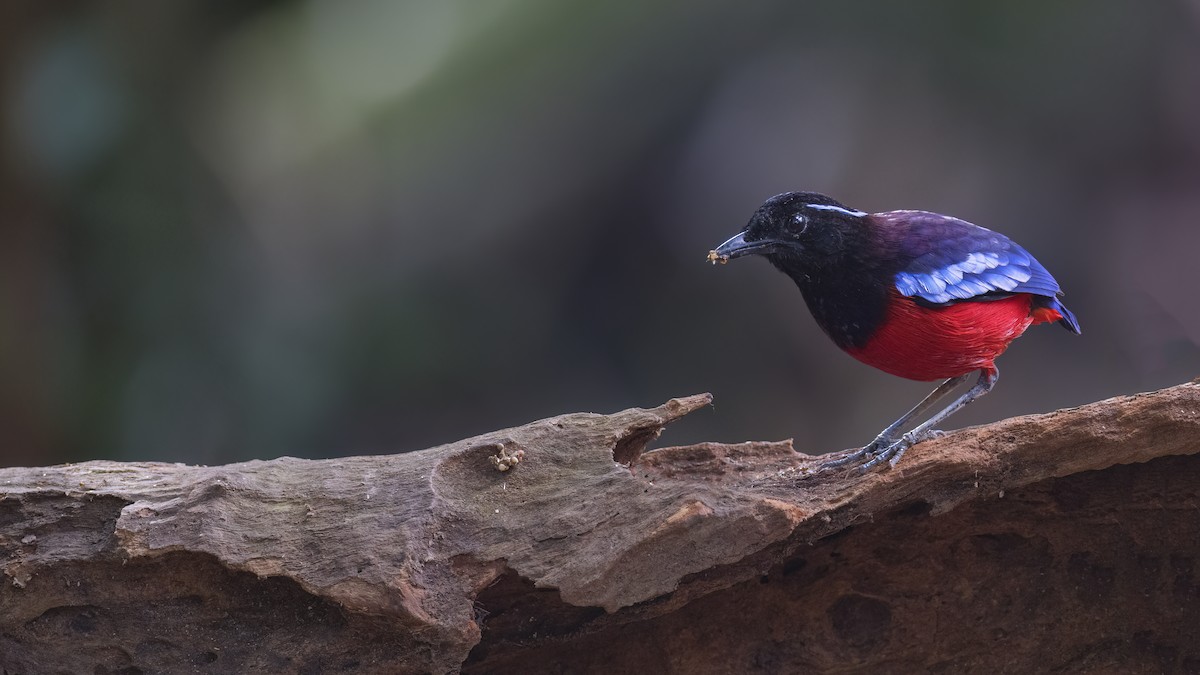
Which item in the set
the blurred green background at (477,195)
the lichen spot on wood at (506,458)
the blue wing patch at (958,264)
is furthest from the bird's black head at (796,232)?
the blurred green background at (477,195)

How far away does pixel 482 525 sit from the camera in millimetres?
2422

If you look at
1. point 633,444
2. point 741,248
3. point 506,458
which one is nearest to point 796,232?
point 741,248

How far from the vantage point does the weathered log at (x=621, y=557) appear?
2.33 metres

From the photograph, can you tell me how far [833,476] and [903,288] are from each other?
596mm

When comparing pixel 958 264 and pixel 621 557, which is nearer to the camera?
pixel 621 557

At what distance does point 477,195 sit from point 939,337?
2999 mm

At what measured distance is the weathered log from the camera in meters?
2.33

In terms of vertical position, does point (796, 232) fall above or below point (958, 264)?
above

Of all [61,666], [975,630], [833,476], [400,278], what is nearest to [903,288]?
[833,476]

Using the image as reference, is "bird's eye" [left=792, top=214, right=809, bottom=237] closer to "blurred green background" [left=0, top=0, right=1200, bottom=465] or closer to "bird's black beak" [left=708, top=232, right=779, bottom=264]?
"bird's black beak" [left=708, top=232, right=779, bottom=264]

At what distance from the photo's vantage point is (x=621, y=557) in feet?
7.55

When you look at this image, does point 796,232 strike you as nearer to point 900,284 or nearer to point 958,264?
point 900,284

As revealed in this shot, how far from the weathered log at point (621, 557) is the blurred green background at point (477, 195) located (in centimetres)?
241

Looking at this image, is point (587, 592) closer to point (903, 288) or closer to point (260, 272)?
point (903, 288)
